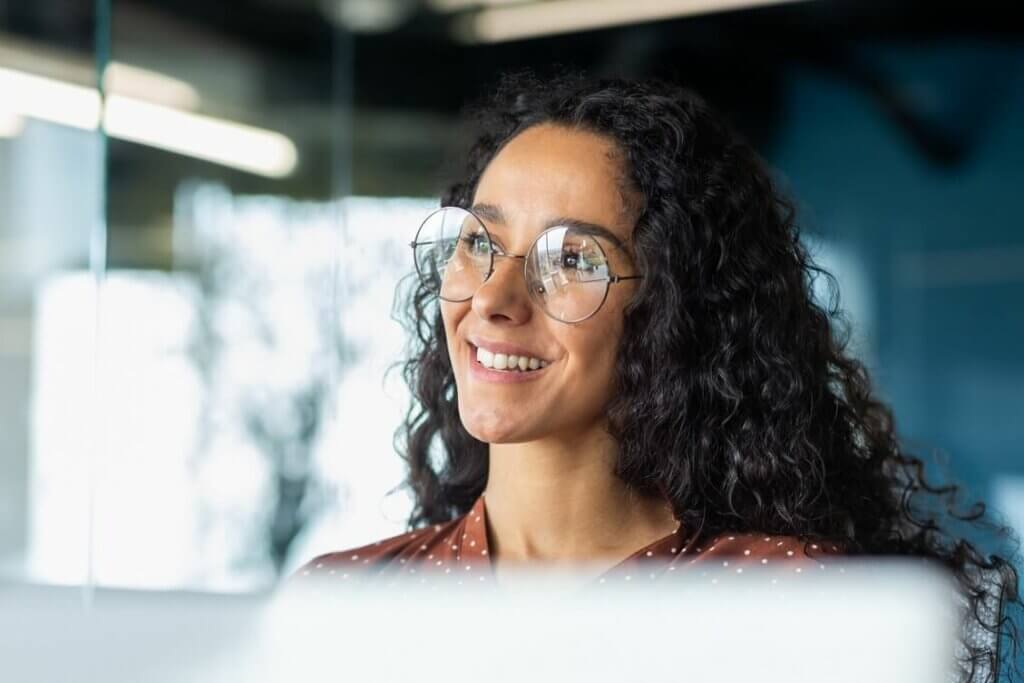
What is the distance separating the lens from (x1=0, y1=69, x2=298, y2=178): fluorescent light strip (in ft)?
14.0

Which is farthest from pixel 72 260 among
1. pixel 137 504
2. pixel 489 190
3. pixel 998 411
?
pixel 998 411

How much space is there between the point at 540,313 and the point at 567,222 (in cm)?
11

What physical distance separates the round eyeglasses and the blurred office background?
226 centimetres

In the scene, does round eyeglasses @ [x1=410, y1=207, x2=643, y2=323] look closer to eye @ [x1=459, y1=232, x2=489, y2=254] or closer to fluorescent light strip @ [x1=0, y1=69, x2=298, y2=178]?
eye @ [x1=459, y1=232, x2=489, y2=254]

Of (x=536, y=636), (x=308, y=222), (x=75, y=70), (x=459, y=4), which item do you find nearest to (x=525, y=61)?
(x=459, y=4)

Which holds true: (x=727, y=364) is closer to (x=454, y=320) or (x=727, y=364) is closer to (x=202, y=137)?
(x=454, y=320)

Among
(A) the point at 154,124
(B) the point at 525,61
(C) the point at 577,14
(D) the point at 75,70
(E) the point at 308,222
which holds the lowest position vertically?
(E) the point at 308,222

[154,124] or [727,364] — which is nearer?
[727,364]

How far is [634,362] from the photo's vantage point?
1.58 m

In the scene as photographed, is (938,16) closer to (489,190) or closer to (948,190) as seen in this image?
(948,190)

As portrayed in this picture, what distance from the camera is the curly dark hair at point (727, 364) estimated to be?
1.58m

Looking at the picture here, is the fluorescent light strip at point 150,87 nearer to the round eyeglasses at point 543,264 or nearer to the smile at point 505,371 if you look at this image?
the round eyeglasses at point 543,264

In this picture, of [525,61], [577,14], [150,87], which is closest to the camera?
[150,87]

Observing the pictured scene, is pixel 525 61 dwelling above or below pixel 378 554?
above
